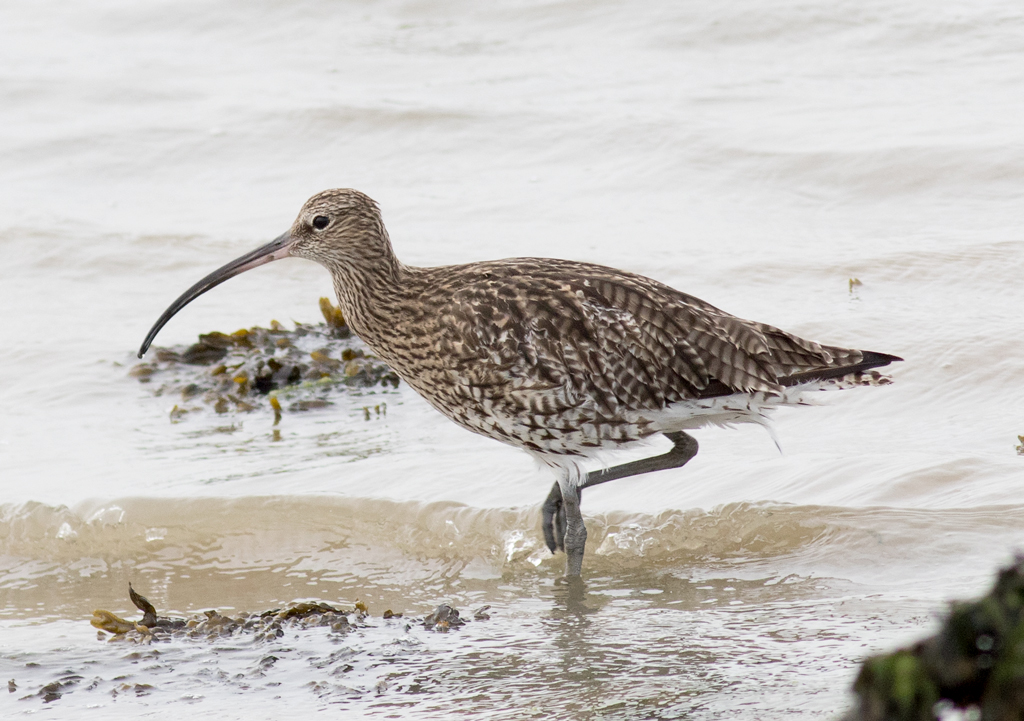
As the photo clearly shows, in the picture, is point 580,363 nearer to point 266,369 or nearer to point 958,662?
point 266,369

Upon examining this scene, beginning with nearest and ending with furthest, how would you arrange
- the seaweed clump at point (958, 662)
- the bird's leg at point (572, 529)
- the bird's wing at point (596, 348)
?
1. the seaweed clump at point (958, 662)
2. the bird's wing at point (596, 348)
3. the bird's leg at point (572, 529)

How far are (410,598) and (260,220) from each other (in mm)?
6577

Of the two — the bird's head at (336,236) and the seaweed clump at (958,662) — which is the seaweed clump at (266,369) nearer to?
the bird's head at (336,236)

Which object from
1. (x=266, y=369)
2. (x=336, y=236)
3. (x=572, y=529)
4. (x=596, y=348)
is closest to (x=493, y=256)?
(x=266, y=369)

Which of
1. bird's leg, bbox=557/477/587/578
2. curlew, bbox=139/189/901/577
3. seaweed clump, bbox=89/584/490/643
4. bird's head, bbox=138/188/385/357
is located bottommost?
seaweed clump, bbox=89/584/490/643

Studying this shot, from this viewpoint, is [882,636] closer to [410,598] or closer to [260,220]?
[410,598]

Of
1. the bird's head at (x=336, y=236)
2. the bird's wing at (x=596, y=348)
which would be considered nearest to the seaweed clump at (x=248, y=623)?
the bird's wing at (x=596, y=348)

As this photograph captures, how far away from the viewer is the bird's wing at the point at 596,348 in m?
5.90

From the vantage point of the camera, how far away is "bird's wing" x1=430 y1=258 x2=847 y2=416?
19.4 ft

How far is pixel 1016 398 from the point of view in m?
7.46

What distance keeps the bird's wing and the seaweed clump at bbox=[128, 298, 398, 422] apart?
248 cm

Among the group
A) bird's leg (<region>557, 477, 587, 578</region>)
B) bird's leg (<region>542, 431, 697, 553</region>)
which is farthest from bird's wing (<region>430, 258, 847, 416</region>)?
bird's leg (<region>542, 431, 697, 553</region>)

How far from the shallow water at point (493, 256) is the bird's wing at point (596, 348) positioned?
2.58ft

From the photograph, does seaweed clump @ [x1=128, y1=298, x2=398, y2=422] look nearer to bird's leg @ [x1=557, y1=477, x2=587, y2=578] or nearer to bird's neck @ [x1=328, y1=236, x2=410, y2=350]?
bird's neck @ [x1=328, y1=236, x2=410, y2=350]
